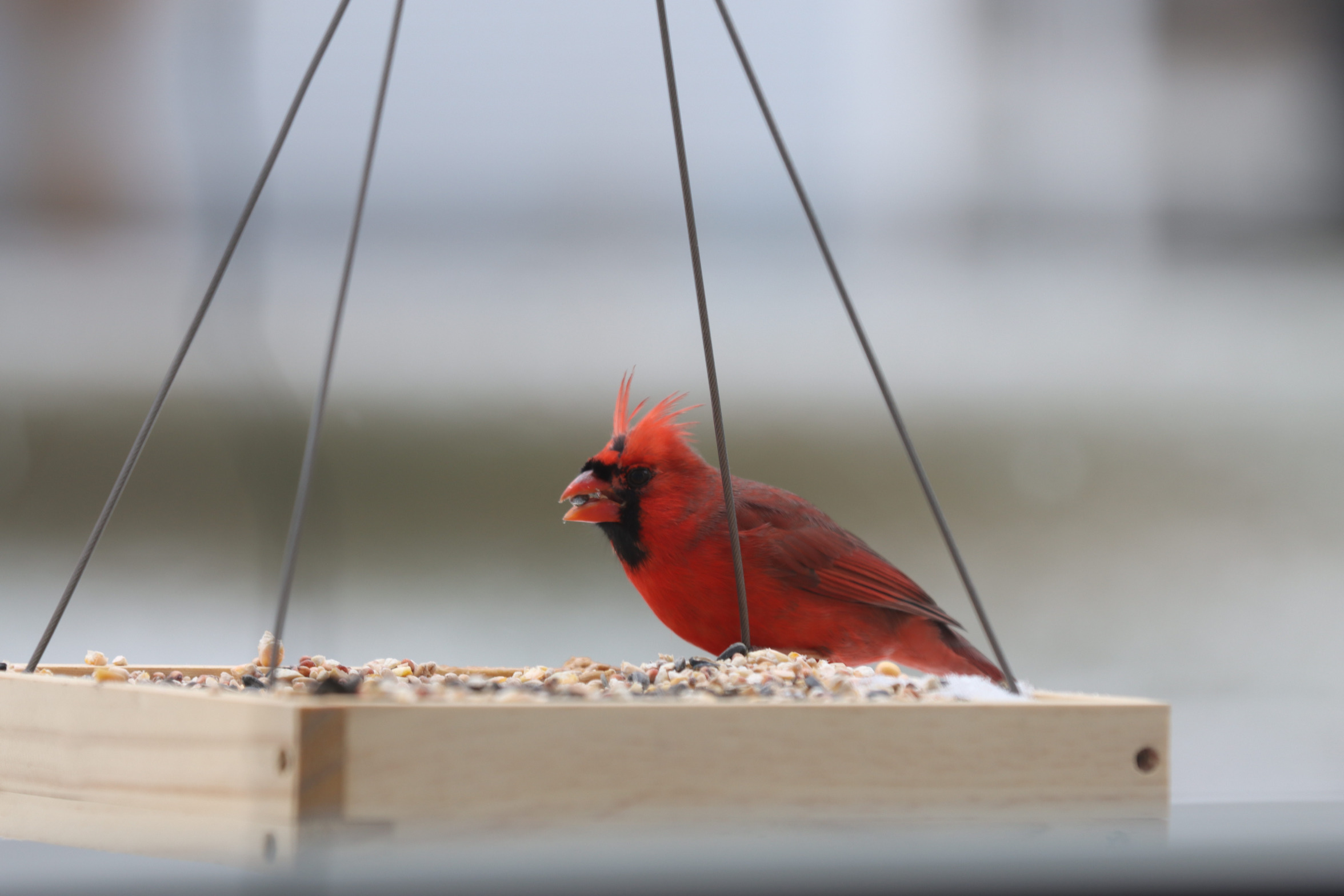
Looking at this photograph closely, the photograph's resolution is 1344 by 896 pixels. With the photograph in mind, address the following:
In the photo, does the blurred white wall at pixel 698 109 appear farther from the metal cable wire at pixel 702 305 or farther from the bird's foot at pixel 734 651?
the bird's foot at pixel 734 651

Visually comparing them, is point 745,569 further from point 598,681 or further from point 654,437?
point 598,681

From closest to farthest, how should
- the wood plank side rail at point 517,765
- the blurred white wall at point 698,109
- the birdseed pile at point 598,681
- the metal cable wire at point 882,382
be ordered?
1. the wood plank side rail at point 517,765
2. the birdseed pile at point 598,681
3. the metal cable wire at point 882,382
4. the blurred white wall at point 698,109

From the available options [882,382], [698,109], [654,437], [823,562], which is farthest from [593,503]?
[698,109]

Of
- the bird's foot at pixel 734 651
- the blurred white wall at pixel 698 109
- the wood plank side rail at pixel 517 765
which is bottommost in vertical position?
the wood plank side rail at pixel 517 765

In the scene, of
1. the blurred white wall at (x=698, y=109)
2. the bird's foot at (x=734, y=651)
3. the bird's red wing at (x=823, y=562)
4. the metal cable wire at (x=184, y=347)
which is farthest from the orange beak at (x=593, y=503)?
the blurred white wall at (x=698, y=109)

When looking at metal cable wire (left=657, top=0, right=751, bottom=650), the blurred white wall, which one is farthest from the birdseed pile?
the blurred white wall

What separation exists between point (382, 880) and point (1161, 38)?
13.1ft

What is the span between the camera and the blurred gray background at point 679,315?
3477 millimetres

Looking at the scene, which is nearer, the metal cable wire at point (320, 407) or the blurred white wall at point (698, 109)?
the metal cable wire at point (320, 407)

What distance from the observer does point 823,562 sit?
4.79 feet

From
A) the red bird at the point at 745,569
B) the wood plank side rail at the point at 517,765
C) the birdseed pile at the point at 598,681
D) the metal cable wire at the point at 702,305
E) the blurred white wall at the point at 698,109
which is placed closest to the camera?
the wood plank side rail at the point at 517,765

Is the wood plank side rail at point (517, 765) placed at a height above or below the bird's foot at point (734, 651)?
below

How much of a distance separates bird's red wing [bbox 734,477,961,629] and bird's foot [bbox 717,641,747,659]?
17 cm

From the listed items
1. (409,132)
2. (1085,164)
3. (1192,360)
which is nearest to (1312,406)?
(1192,360)
